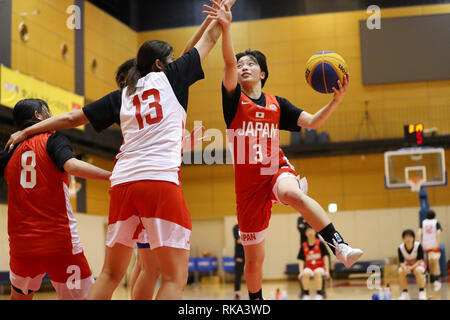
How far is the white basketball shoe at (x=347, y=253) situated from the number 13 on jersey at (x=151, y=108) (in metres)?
1.53

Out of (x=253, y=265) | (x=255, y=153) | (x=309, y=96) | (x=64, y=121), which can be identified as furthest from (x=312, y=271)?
(x=309, y=96)

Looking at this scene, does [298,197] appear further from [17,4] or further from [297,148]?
[297,148]

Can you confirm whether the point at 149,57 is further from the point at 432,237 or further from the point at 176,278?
the point at 432,237

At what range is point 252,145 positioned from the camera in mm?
4430

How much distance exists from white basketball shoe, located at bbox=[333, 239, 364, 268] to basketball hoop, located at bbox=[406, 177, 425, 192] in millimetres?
11876

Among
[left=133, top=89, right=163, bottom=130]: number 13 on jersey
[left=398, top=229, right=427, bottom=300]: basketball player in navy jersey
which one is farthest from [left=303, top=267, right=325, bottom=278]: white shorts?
[left=133, top=89, right=163, bottom=130]: number 13 on jersey

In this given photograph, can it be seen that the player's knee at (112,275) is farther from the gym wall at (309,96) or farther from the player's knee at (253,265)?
the gym wall at (309,96)

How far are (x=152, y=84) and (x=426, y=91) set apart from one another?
1783 centimetres

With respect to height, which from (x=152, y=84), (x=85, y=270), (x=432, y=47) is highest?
(x=432, y=47)

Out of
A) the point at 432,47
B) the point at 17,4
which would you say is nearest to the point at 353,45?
the point at 432,47

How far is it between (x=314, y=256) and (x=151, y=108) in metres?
8.30

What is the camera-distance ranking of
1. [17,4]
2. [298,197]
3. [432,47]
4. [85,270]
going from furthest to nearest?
[432,47], [17,4], [298,197], [85,270]

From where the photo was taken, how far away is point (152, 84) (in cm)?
314

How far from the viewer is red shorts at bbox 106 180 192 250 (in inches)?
115
